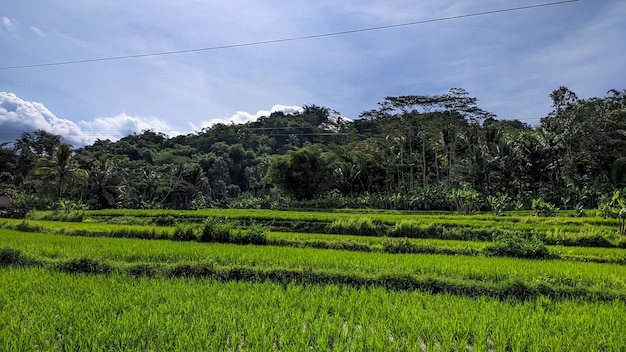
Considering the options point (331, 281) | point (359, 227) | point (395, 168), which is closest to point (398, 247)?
point (331, 281)

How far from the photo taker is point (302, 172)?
121 ft

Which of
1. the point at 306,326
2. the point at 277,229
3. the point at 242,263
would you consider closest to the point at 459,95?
the point at 277,229

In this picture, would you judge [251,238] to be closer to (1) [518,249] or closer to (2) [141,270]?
(2) [141,270]

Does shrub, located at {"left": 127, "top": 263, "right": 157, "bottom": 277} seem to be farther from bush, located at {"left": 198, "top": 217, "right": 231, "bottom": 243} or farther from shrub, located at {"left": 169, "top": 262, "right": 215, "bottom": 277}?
bush, located at {"left": 198, "top": 217, "right": 231, "bottom": 243}

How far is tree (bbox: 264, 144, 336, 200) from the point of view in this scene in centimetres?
3678

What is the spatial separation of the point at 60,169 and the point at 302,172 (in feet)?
65.4

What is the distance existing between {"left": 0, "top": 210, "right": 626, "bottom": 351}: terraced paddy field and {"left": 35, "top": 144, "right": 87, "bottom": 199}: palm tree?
2120cm

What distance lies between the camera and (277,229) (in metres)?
18.2

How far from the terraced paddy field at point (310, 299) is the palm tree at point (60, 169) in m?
21.2

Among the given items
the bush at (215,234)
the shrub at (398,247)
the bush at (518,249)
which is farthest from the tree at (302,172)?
the bush at (518,249)

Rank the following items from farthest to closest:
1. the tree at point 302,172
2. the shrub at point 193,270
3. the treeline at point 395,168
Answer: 1. the tree at point 302,172
2. the treeline at point 395,168
3. the shrub at point 193,270

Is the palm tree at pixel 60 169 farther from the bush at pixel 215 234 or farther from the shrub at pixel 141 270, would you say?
the shrub at pixel 141 270

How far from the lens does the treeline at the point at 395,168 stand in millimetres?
26562

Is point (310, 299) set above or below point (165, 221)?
above
